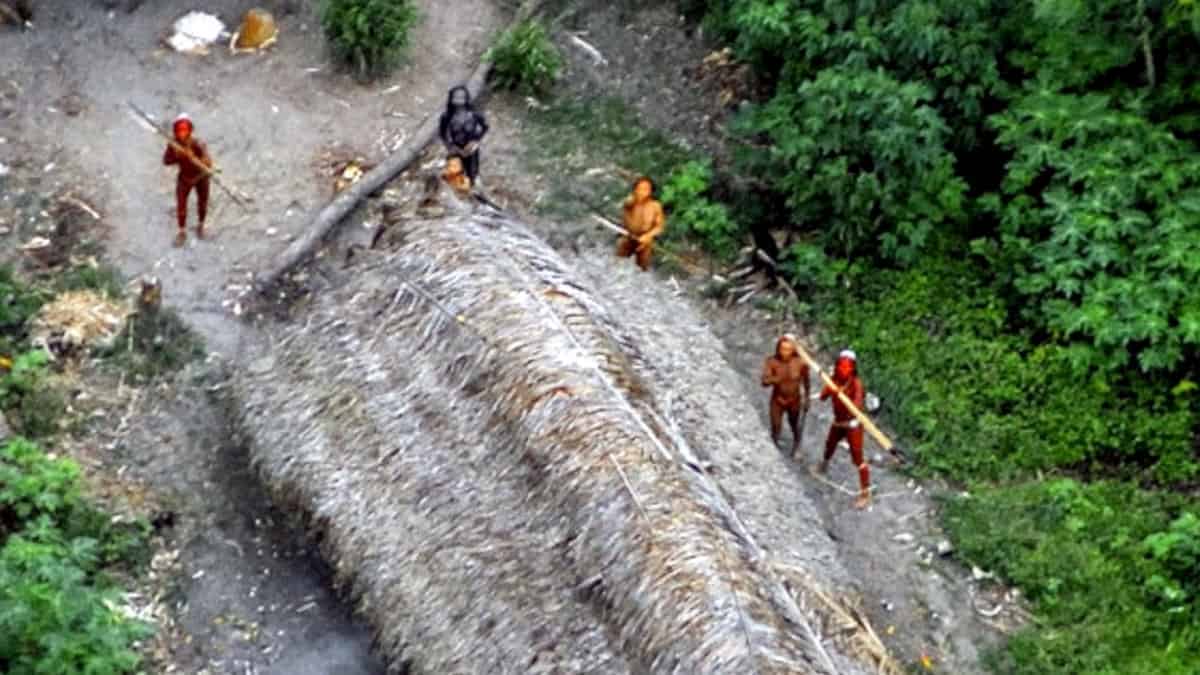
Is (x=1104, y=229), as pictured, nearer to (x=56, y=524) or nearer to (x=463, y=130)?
(x=463, y=130)

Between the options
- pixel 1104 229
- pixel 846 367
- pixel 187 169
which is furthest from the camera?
pixel 187 169

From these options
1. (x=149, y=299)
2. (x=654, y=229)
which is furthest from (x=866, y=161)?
(x=149, y=299)

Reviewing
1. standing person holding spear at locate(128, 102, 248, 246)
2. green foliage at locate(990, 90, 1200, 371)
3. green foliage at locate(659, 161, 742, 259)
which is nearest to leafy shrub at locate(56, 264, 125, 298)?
standing person holding spear at locate(128, 102, 248, 246)

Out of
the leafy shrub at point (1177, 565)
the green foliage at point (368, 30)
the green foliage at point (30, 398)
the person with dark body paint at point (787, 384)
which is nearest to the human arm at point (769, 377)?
the person with dark body paint at point (787, 384)

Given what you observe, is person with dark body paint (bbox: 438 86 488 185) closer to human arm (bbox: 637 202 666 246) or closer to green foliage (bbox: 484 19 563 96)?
human arm (bbox: 637 202 666 246)

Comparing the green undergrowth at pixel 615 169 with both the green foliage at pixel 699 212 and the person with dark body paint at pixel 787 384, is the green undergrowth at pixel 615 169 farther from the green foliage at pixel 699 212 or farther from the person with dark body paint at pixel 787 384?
the person with dark body paint at pixel 787 384

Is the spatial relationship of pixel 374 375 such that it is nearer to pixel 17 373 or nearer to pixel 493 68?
pixel 17 373
